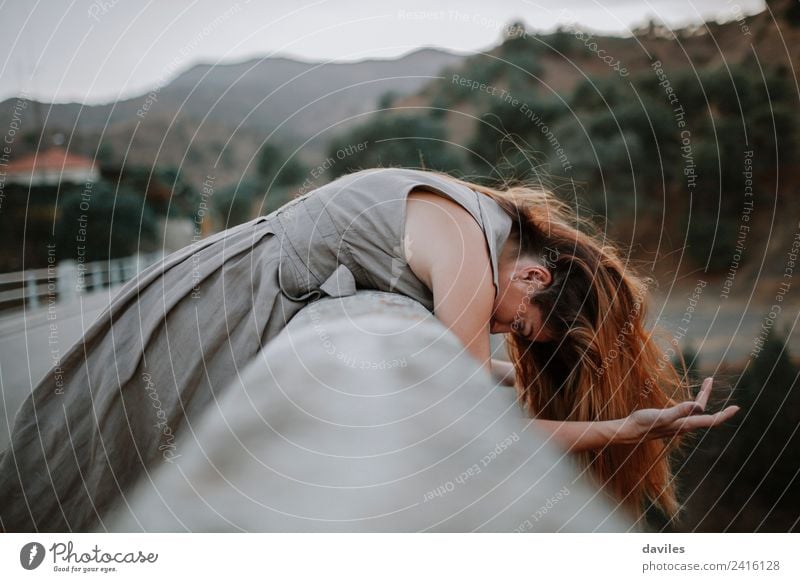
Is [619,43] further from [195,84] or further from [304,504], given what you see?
[304,504]

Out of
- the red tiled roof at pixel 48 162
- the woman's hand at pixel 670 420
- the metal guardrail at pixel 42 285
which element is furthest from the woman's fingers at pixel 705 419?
the red tiled roof at pixel 48 162

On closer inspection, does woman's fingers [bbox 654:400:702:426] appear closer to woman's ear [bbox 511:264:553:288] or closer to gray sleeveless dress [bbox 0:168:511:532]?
woman's ear [bbox 511:264:553:288]

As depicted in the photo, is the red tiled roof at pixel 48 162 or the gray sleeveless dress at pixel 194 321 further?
the red tiled roof at pixel 48 162

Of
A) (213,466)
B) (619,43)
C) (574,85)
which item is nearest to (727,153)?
(619,43)

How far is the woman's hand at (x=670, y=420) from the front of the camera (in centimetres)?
124

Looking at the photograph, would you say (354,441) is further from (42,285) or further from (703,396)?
(42,285)

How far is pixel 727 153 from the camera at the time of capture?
1879mm

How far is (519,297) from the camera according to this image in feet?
4.21

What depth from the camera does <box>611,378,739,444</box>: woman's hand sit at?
124 cm

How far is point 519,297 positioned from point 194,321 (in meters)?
0.56

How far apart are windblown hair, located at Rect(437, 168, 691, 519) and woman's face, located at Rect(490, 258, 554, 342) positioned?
1 cm

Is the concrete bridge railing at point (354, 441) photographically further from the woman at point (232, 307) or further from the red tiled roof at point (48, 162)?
the red tiled roof at point (48, 162)

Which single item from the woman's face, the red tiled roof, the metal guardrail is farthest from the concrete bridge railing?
the red tiled roof

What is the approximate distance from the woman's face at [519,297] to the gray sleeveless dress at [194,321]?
0.09 metres
